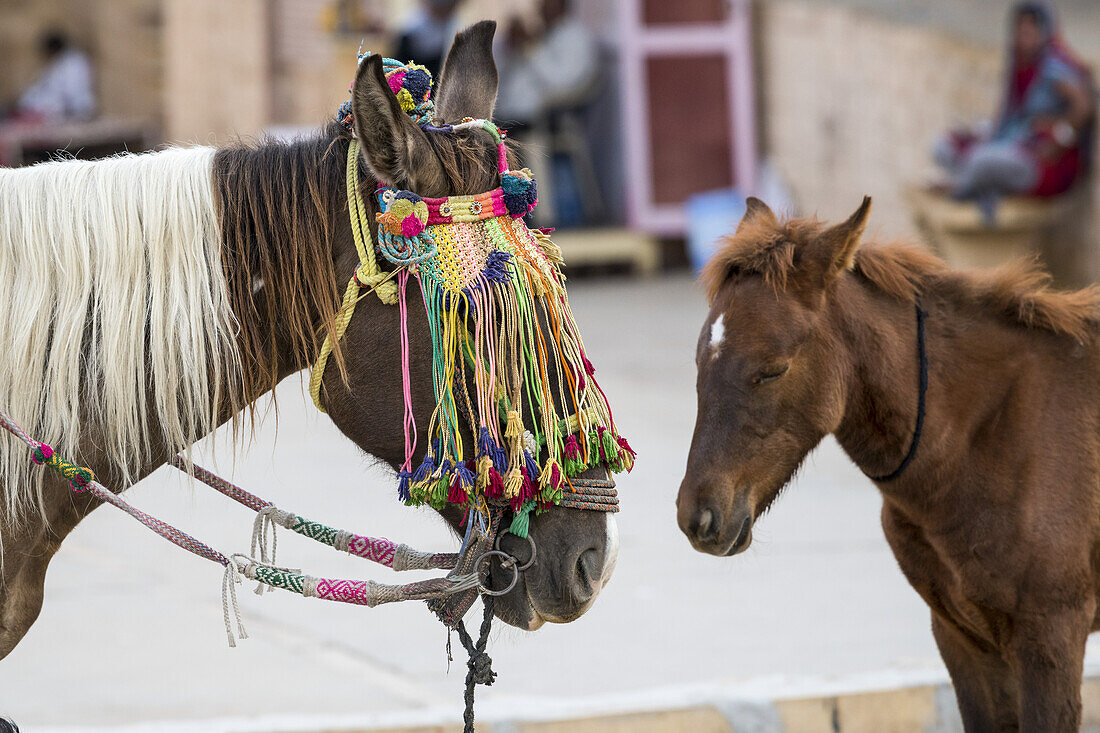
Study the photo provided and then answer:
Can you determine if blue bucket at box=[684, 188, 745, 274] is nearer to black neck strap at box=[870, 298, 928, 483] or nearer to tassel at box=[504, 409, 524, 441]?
black neck strap at box=[870, 298, 928, 483]

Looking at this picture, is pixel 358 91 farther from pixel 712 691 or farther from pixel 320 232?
pixel 712 691

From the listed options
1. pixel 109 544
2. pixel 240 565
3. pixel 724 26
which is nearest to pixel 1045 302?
pixel 240 565

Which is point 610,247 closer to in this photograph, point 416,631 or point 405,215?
point 416,631

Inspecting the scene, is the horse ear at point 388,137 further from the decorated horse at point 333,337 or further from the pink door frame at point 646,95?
the pink door frame at point 646,95

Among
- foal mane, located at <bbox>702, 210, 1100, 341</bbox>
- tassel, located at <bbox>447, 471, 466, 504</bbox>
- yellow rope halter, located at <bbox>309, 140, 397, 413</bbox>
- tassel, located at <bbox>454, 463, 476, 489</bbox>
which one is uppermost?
yellow rope halter, located at <bbox>309, 140, 397, 413</bbox>

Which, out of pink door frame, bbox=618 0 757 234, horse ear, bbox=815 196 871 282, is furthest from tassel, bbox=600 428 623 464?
pink door frame, bbox=618 0 757 234

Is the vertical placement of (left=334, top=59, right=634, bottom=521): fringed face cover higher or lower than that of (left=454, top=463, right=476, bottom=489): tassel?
higher

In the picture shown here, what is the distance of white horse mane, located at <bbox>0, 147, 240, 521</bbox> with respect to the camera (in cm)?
178

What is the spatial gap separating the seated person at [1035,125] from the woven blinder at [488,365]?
6.44 m

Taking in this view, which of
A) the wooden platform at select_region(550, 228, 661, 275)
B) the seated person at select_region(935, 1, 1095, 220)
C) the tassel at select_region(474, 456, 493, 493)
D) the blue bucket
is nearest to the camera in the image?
the tassel at select_region(474, 456, 493, 493)

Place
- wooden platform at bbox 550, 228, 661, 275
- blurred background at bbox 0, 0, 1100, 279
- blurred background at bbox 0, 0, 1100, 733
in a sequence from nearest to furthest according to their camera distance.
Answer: blurred background at bbox 0, 0, 1100, 733 < blurred background at bbox 0, 0, 1100, 279 < wooden platform at bbox 550, 228, 661, 275

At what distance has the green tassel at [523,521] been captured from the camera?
183 centimetres

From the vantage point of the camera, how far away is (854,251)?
2396 mm

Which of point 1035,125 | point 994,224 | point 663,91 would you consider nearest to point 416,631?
point 994,224
